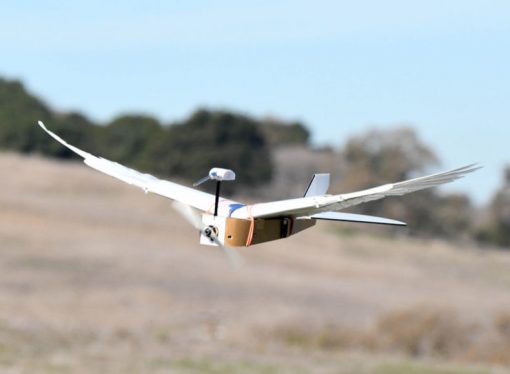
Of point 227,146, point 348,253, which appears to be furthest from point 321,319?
point 227,146

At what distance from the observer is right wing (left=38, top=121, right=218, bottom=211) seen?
181 inches

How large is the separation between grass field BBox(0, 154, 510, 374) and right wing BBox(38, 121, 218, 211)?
29188 mm

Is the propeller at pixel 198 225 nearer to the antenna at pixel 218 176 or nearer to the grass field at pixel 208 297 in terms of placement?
the antenna at pixel 218 176

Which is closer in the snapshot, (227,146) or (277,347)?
Answer: (227,146)

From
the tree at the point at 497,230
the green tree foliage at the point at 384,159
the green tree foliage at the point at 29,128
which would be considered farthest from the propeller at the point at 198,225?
the tree at the point at 497,230

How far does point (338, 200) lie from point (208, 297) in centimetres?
8041

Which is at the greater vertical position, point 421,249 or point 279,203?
point 421,249

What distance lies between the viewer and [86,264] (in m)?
106

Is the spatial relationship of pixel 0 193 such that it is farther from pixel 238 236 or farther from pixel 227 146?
pixel 238 236

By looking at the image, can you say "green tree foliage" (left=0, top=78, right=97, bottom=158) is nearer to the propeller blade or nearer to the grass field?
the propeller blade

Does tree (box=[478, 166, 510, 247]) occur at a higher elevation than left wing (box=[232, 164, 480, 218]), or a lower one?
higher

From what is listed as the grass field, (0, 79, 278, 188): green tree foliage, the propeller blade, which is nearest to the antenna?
the propeller blade

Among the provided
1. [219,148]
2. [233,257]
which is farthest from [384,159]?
[219,148]

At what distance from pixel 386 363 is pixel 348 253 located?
131ft
